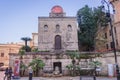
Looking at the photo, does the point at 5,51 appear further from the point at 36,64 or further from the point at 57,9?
the point at 36,64

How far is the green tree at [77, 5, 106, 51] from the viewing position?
38.6m

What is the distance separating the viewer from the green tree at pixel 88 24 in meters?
38.6

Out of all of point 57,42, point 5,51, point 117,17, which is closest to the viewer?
point 117,17

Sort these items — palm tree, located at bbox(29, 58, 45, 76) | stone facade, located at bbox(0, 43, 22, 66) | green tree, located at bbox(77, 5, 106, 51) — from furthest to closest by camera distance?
stone facade, located at bbox(0, 43, 22, 66) → green tree, located at bbox(77, 5, 106, 51) → palm tree, located at bbox(29, 58, 45, 76)

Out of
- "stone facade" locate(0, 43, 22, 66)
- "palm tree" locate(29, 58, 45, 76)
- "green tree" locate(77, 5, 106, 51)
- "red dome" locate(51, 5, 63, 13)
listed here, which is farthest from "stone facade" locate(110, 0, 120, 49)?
"stone facade" locate(0, 43, 22, 66)

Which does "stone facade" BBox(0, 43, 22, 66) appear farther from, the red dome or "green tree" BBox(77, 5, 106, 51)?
"green tree" BBox(77, 5, 106, 51)

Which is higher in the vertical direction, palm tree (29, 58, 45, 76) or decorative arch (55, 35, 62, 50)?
decorative arch (55, 35, 62, 50)

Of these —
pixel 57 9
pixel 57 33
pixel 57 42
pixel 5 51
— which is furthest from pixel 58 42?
pixel 5 51

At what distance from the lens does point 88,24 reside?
39.1 metres

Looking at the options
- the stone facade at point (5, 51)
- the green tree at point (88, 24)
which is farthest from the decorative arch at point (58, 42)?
the stone facade at point (5, 51)

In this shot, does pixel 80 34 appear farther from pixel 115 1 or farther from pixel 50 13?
pixel 115 1

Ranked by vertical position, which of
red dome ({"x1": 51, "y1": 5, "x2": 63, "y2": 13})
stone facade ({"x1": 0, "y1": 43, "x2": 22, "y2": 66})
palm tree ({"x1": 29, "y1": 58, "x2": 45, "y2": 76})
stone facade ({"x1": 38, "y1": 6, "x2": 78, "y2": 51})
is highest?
red dome ({"x1": 51, "y1": 5, "x2": 63, "y2": 13})

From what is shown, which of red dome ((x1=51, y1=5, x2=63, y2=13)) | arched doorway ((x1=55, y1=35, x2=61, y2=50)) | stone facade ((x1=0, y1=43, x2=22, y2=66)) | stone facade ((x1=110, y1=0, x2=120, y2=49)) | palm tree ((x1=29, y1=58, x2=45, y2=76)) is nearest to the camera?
palm tree ((x1=29, y1=58, x2=45, y2=76))

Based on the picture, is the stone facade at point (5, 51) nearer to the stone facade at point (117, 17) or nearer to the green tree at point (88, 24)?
the green tree at point (88, 24)
